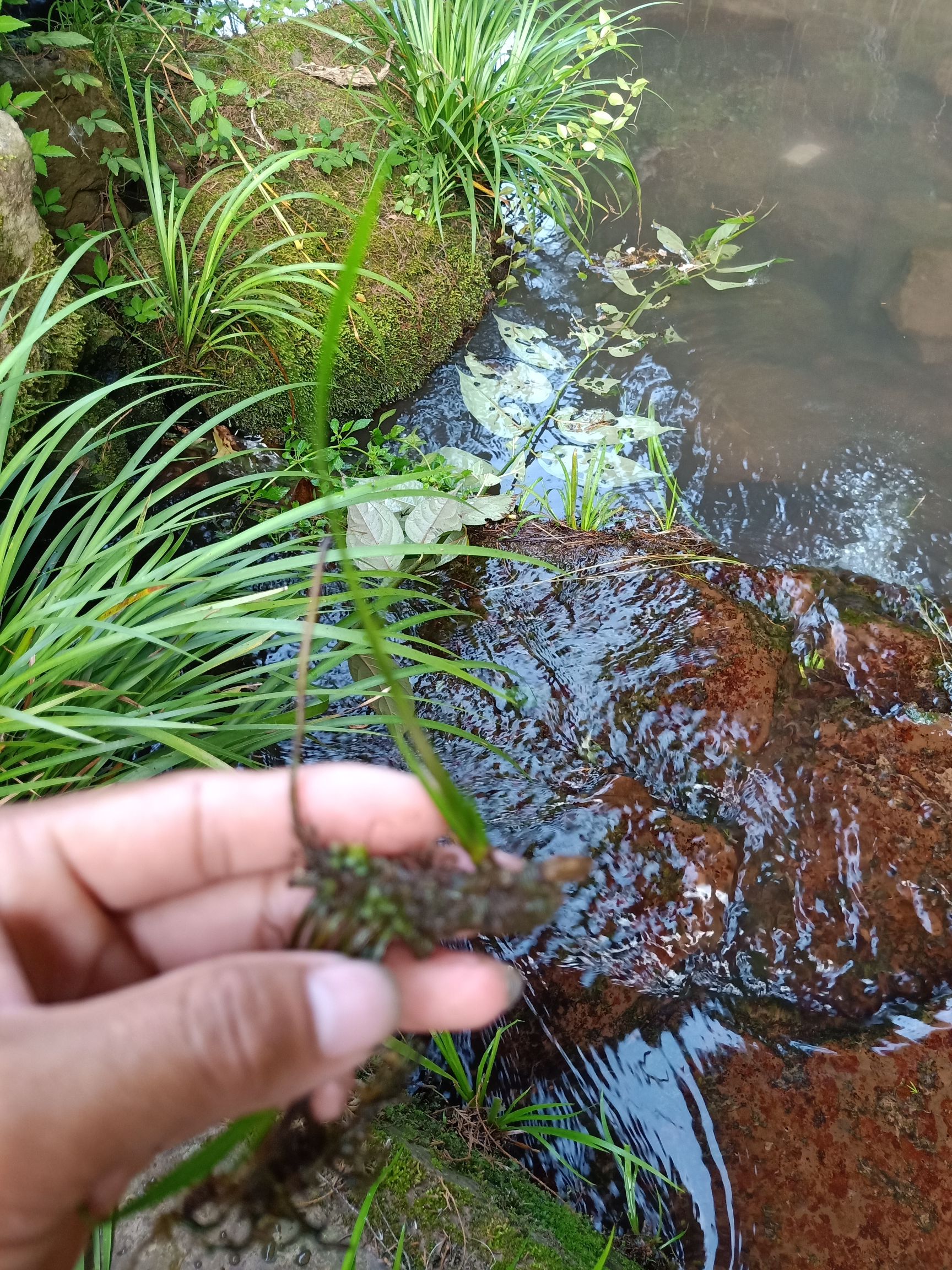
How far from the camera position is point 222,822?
98cm

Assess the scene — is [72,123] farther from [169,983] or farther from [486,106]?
[169,983]

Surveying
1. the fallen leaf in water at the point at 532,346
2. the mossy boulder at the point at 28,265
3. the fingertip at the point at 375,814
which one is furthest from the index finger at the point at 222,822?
the fallen leaf in water at the point at 532,346

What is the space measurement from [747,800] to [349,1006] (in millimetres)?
1538

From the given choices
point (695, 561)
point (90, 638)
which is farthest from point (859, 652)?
point (90, 638)

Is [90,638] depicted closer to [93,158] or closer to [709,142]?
[93,158]

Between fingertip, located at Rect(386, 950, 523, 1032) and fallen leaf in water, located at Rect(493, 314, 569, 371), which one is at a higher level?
fallen leaf in water, located at Rect(493, 314, 569, 371)

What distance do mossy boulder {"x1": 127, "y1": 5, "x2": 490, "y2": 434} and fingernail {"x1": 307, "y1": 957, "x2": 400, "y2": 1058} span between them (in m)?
2.18

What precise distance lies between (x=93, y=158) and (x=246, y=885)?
2558mm

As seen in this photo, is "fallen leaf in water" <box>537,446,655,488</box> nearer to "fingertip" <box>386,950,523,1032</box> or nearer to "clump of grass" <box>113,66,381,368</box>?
"clump of grass" <box>113,66,381,368</box>

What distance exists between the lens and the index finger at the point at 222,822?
0.95 meters

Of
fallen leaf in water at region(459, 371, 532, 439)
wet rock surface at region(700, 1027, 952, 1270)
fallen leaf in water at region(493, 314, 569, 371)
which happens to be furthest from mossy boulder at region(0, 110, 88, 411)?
wet rock surface at region(700, 1027, 952, 1270)

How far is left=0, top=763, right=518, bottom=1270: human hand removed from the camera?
641mm

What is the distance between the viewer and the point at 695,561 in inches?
98.6

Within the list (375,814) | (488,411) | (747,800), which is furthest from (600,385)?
(375,814)
